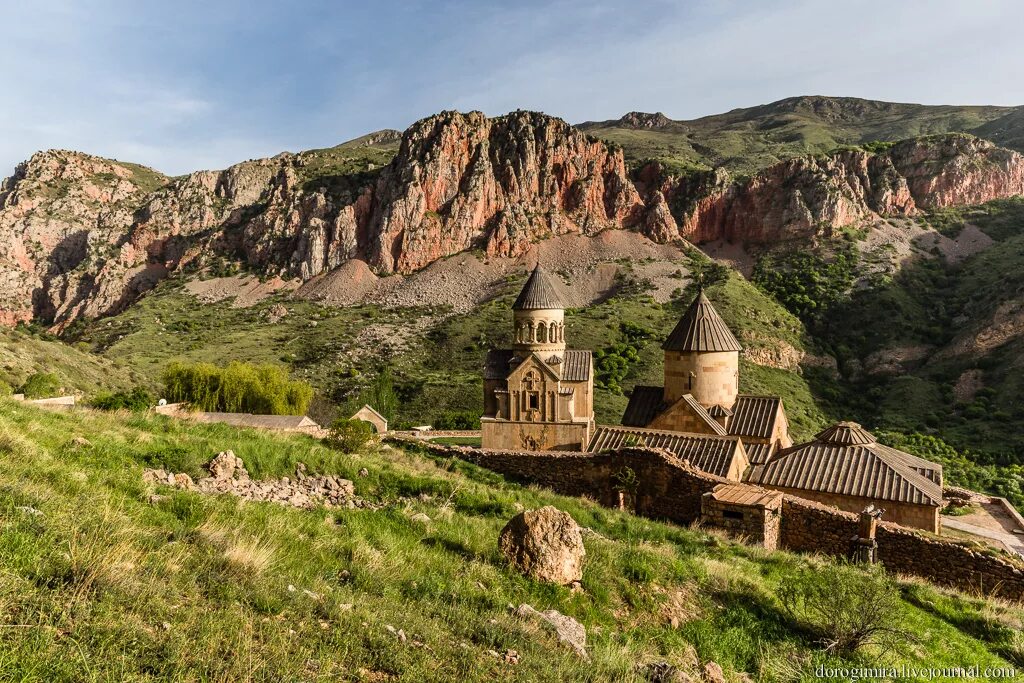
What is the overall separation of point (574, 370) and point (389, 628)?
20581 millimetres

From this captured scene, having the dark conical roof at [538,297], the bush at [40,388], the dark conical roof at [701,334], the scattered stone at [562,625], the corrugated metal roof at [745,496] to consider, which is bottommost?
the corrugated metal roof at [745,496]

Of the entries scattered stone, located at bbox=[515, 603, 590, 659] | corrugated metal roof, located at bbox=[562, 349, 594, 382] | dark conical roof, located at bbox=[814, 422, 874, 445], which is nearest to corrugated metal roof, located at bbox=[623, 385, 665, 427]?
corrugated metal roof, located at bbox=[562, 349, 594, 382]

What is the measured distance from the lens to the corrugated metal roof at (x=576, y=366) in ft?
79.4

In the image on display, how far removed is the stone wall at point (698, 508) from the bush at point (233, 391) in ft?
75.5

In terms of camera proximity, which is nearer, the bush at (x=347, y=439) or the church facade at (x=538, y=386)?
the bush at (x=347, y=439)

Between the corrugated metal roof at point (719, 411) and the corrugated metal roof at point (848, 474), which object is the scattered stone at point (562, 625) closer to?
the corrugated metal roof at point (848, 474)

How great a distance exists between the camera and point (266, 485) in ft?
32.5

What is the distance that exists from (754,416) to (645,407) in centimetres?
386

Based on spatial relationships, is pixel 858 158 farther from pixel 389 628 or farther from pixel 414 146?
pixel 389 628

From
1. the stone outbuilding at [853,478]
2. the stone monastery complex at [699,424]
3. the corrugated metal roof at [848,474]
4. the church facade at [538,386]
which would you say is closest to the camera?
the stone outbuilding at [853,478]

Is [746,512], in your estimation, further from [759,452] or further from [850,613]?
A: [759,452]

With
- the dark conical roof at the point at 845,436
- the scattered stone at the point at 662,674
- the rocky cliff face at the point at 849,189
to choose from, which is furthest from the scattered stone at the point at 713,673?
the rocky cliff face at the point at 849,189

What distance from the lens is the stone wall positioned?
34.2ft

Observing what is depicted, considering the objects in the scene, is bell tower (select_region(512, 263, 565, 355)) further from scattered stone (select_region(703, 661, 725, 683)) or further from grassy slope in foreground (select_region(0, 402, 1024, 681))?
scattered stone (select_region(703, 661, 725, 683))
